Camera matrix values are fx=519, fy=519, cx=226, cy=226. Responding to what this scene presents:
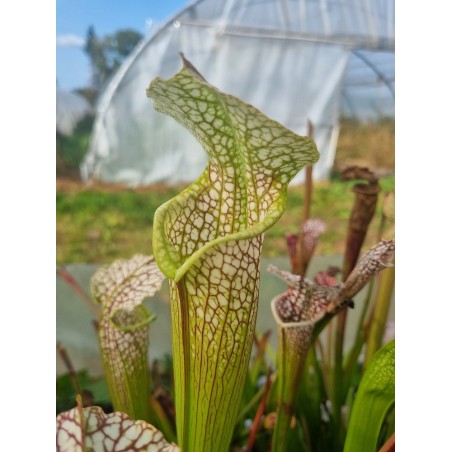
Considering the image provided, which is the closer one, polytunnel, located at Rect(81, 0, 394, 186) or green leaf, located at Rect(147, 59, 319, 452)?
green leaf, located at Rect(147, 59, 319, 452)

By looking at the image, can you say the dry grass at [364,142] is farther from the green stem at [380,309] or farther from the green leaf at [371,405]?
the green leaf at [371,405]

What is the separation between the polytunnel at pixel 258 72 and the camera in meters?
2.90

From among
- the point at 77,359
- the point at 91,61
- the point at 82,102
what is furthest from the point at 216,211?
the point at 82,102

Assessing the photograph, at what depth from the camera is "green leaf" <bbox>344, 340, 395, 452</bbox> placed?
51 centimetres

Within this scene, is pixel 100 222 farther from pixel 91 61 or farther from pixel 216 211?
pixel 216 211

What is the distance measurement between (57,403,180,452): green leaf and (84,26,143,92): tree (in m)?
1.49

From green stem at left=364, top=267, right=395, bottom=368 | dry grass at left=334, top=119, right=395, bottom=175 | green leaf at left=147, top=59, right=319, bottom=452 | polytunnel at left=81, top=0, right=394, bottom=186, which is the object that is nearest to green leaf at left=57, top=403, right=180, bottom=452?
green leaf at left=147, top=59, right=319, bottom=452

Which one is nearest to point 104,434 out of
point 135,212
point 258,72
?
point 135,212

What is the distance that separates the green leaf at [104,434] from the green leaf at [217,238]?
2.3 inches

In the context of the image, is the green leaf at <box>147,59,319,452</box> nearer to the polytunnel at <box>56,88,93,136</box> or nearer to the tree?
the tree

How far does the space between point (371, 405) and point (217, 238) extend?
0.78ft

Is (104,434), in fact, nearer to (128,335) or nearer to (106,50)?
(128,335)

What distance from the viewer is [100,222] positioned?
2.38 metres
